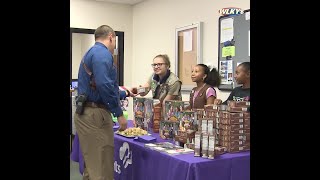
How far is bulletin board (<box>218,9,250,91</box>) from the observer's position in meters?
3.64

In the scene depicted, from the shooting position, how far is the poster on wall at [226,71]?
3.83 meters

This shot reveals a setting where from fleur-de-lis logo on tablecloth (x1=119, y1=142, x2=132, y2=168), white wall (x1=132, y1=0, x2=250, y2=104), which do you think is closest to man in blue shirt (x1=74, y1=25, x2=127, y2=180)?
fleur-de-lis logo on tablecloth (x1=119, y1=142, x2=132, y2=168)

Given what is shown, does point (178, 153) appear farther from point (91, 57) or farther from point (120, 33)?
point (120, 33)

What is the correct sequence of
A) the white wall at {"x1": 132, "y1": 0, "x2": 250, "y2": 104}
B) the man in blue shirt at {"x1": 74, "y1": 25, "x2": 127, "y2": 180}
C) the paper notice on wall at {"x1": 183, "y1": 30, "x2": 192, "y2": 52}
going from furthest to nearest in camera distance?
the paper notice on wall at {"x1": 183, "y1": 30, "x2": 192, "y2": 52}, the white wall at {"x1": 132, "y1": 0, "x2": 250, "y2": 104}, the man in blue shirt at {"x1": 74, "y1": 25, "x2": 127, "y2": 180}

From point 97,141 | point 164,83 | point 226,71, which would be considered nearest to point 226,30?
point 226,71

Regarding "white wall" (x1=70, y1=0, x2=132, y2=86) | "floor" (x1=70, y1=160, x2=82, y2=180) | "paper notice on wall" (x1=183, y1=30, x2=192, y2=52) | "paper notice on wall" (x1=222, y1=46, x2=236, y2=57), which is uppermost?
"white wall" (x1=70, y1=0, x2=132, y2=86)

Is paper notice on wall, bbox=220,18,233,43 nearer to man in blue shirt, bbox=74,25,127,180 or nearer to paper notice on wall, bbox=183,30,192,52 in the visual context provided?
paper notice on wall, bbox=183,30,192,52

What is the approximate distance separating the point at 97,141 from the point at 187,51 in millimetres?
2495

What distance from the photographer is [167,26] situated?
4.98m

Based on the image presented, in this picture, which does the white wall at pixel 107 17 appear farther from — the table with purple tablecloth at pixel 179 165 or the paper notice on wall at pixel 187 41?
the table with purple tablecloth at pixel 179 165

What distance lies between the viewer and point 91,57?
7.79 ft

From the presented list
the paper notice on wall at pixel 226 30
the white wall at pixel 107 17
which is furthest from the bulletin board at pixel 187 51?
the white wall at pixel 107 17
